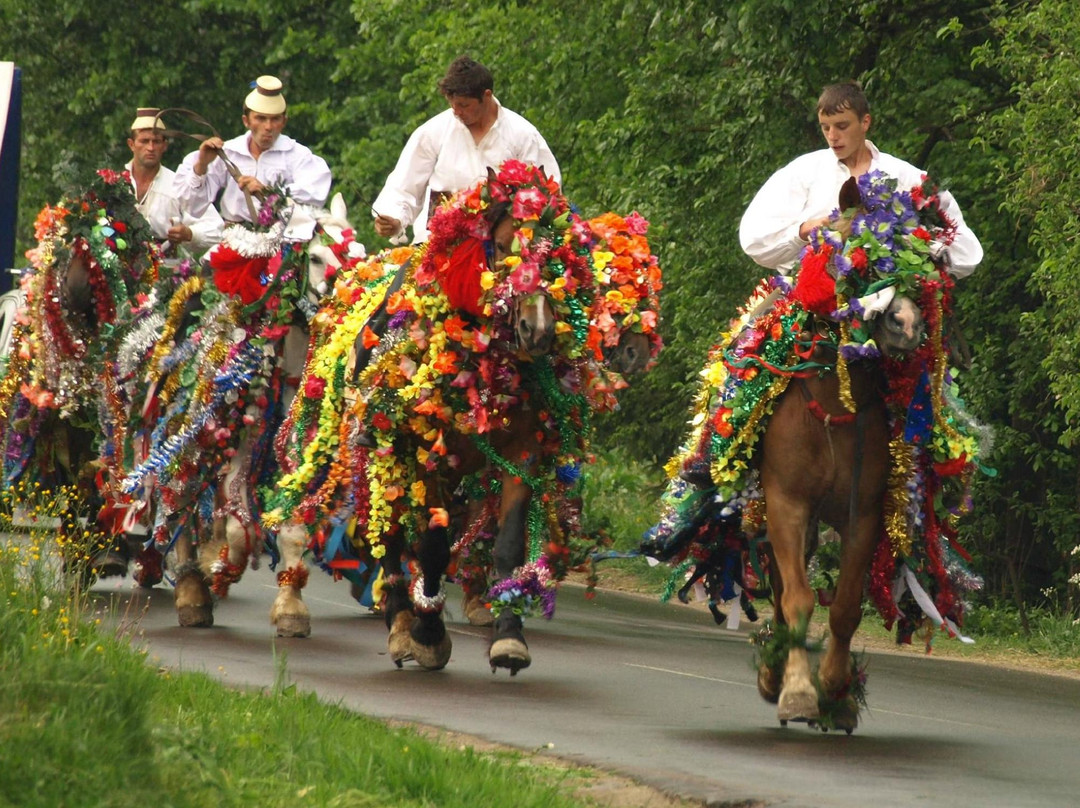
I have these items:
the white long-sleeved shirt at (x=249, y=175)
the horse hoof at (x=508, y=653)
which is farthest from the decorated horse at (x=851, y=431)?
the white long-sleeved shirt at (x=249, y=175)

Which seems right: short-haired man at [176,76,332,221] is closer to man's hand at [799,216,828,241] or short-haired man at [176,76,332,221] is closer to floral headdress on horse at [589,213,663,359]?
floral headdress on horse at [589,213,663,359]

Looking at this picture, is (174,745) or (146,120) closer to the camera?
(174,745)

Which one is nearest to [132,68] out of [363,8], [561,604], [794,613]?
[363,8]

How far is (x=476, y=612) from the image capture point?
1332 cm

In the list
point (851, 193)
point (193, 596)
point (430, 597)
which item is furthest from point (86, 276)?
point (851, 193)

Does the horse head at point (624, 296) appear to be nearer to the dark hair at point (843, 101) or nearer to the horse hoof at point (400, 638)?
the dark hair at point (843, 101)

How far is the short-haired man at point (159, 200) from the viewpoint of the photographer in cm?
1343

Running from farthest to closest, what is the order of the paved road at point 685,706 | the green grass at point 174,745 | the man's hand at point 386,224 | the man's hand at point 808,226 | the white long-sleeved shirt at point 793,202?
the man's hand at point 386,224 < the white long-sleeved shirt at point 793,202 < the man's hand at point 808,226 < the paved road at point 685,706 < the green grass at point 174,745

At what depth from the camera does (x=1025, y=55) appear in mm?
14477

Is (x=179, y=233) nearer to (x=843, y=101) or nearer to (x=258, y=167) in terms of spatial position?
(x=258, y=167)

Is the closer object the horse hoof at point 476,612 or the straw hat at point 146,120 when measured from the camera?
the horse hoof at point 476,612

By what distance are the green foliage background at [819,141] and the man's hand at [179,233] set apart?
2.49 feet

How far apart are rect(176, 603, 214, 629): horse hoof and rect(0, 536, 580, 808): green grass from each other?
365 centimetres

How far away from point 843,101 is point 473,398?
86.0 inches
